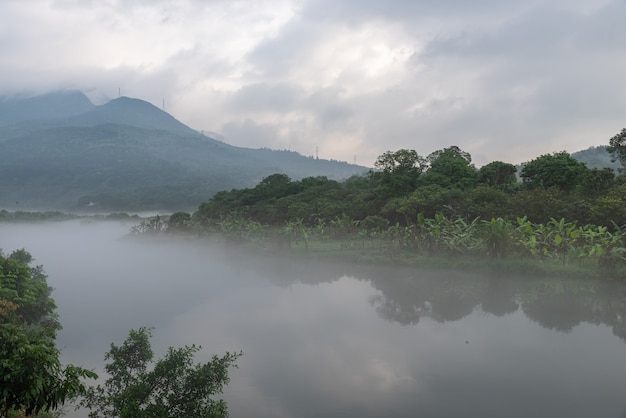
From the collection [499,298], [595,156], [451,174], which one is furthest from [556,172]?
[595,156]

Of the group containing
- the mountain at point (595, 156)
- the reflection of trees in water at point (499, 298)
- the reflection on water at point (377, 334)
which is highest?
the mountain at point (595, 156)

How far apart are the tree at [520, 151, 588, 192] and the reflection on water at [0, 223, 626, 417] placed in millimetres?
15794

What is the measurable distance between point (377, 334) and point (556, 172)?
85.7 feet

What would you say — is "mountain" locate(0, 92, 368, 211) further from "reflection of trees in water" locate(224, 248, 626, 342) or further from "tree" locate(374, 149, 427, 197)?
"reflection of trees in water" locate(224, 248, 626, 342)

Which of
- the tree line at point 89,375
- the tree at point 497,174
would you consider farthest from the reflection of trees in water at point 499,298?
the tree at point 497,174

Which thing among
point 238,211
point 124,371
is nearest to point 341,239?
point 238,211

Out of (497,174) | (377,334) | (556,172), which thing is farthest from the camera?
(497,174)

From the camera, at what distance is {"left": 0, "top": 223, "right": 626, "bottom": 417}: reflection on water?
38.4 feet

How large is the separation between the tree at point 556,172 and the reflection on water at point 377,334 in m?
15.8

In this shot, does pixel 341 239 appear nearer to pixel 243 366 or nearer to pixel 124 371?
pixel 243 366

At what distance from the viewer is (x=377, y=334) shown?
1698 cm

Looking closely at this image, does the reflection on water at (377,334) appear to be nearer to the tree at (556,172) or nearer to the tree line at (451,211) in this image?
the tree line at (451,211)

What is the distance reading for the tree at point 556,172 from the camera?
36.2 meters

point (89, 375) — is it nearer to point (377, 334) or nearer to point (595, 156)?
point (377, 334)
